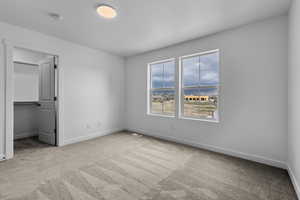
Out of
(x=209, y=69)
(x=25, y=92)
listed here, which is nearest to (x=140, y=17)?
(x=209, y=69)

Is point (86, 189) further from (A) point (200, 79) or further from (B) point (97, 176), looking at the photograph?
(A) point (200, 79)

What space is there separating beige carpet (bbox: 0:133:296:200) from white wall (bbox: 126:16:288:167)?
298 millimetres

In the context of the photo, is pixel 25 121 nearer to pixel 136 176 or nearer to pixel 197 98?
A: pixel 136 176

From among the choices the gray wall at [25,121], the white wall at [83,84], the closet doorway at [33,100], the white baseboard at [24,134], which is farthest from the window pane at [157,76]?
the white baseboard at [24,134]

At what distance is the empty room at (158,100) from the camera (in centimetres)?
191

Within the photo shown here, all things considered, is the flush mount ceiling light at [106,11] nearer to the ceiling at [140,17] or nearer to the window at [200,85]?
the ceiling at [140,17]

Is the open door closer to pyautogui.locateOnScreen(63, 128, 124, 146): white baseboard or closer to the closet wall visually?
pyautogui.locateOnScreen(63, 128, 124, 146): white baseboard

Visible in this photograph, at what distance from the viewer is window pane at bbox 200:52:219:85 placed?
10.3 feet

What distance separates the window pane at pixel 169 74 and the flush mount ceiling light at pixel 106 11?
207 centimetres

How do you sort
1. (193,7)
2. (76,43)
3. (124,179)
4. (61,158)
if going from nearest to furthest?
(124,179) → (193,7) → (61,158) → (76,43)

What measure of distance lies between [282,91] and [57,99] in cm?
469

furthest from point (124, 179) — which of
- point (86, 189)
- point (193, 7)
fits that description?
point (193, 7)

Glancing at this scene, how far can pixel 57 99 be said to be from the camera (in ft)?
11.0

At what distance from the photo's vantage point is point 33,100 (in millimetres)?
4250
